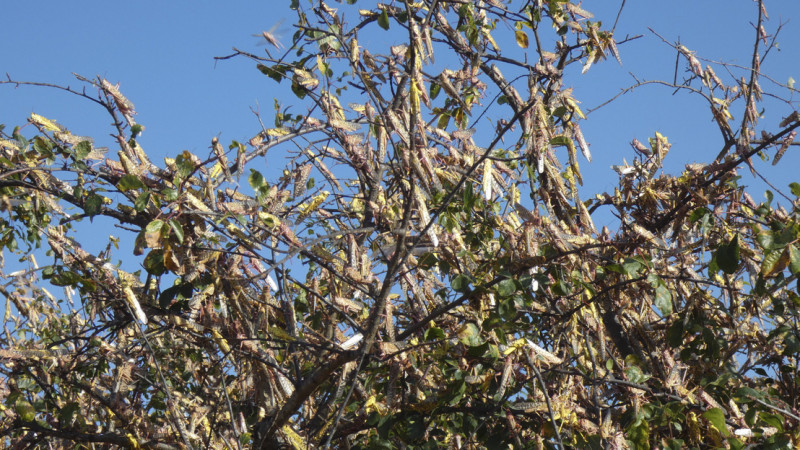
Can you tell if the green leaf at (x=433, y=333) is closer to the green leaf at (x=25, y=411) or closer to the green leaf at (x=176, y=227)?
the green leaf at (x=176, y=227)

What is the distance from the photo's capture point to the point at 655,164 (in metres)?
3.68

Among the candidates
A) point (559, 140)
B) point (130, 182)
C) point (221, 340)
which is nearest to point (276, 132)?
point (130, 182)

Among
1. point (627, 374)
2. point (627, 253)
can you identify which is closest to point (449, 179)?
point (627, 253)

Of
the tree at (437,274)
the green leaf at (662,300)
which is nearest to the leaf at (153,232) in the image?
the tree at (437,274)

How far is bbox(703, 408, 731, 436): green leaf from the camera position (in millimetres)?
2523

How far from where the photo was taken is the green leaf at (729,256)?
2.47m

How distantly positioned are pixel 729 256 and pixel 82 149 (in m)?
2.23

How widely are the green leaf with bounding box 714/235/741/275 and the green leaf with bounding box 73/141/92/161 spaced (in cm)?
Answer: 219

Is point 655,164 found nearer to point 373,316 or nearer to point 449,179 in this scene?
point 449,179

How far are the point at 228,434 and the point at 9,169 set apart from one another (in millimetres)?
1579

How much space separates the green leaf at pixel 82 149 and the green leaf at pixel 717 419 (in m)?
2.32

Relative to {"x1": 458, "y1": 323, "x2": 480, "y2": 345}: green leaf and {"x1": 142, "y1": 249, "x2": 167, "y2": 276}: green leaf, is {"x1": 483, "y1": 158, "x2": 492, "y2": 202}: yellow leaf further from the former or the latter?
{"x1": 142, "y1": 249, "x2": 167, "y2": 276}: green leaf

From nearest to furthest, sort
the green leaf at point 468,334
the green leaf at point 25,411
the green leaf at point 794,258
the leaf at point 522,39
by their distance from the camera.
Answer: the green leaf at point 794,258
the green leaf at point 468,334
the green leaf at point 25,411
the leaf at point 522,39

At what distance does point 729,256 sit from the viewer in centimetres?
249
